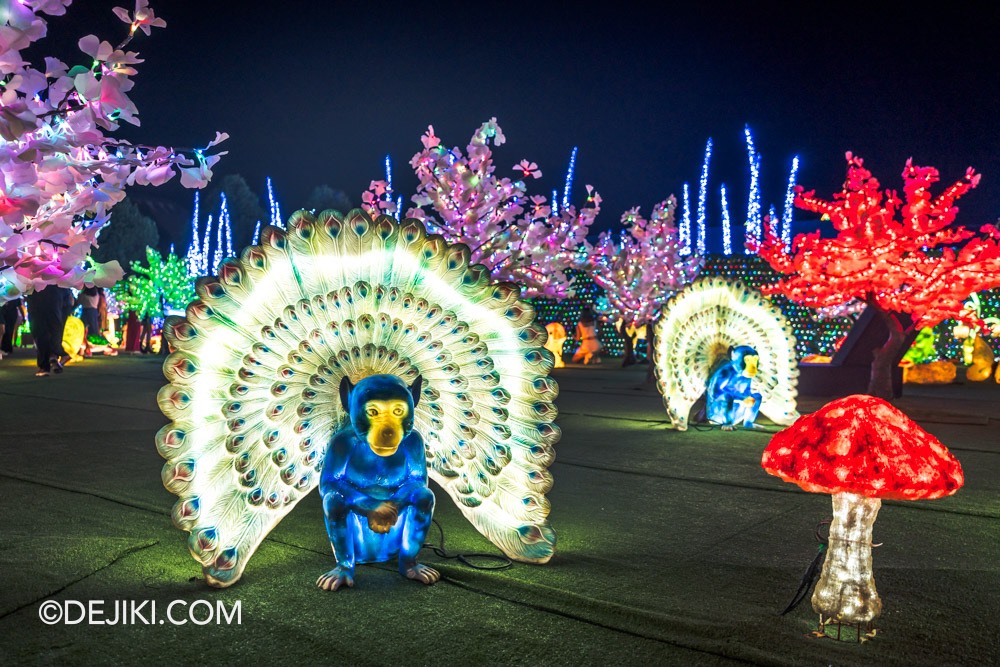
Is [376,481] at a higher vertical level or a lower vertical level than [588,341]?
lower

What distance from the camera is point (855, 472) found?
10.9 ft

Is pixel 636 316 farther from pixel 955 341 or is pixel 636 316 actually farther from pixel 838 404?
pixel 838 404

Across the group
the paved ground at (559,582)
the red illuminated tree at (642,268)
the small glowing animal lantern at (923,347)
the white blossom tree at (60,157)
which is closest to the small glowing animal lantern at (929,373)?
the small glowing animal lantern at (923,347)

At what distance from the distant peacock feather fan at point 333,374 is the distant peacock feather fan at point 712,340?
5.87m

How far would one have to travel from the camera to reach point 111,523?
17.0ft

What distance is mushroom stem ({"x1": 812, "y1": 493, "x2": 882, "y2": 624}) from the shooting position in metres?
3.47

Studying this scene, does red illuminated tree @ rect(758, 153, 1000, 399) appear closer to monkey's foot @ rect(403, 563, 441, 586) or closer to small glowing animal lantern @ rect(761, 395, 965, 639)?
small glowing animal lantern @ rect(761, 395, 965, 639)

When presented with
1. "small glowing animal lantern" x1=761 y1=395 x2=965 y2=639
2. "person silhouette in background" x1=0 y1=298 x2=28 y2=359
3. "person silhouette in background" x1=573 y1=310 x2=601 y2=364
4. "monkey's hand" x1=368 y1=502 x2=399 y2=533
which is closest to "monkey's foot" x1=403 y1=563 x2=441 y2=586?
"monkey's hand" x1=368 y1=502 x2=399 y2=533

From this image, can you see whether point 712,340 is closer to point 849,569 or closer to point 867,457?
point 849,569

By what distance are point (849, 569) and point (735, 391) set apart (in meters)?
6.92

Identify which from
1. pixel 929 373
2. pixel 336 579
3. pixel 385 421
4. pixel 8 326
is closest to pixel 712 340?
pixel 385 421

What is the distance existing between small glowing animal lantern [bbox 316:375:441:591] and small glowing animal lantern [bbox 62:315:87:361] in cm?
1905

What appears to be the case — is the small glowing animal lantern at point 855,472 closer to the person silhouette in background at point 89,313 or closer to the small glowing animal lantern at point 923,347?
the small glowing animal lantern at point 923,347

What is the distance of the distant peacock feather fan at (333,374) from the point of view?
3.71m
